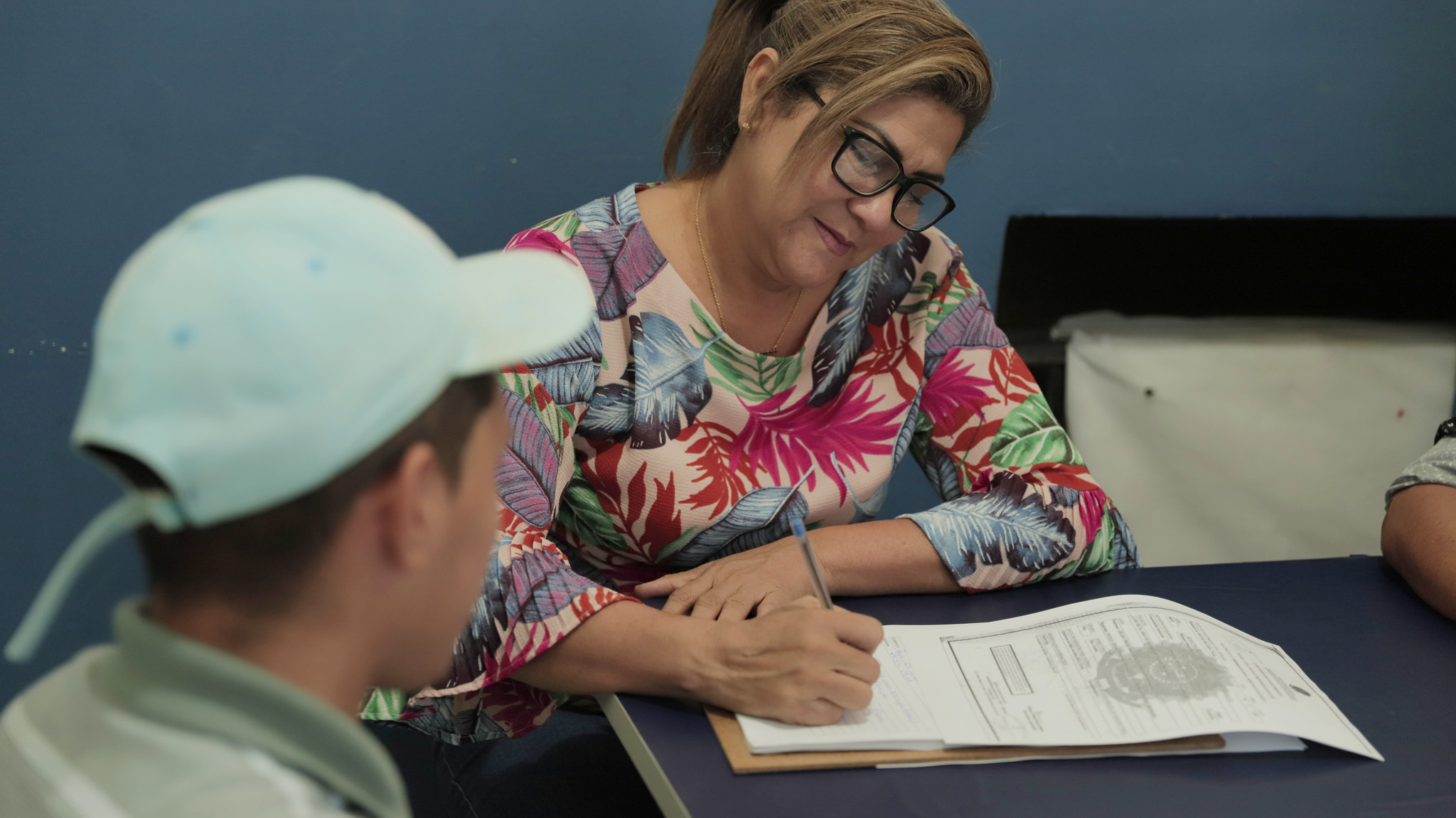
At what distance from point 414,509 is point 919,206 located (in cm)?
96

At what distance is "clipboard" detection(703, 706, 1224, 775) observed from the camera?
39.6 inches

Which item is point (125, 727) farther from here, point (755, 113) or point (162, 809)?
point (755, 113)

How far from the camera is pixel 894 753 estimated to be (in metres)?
1.03

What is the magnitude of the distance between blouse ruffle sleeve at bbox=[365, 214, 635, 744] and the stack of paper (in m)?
0.26

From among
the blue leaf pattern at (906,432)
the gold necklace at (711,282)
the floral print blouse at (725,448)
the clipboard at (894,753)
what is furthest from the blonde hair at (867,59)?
the clipboard at (894,753)

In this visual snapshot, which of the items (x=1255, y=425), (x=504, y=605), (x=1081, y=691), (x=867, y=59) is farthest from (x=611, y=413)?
(x=1255, y=425)

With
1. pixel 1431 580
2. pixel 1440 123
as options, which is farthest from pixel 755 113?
pixel 1440 123

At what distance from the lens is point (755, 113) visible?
4.87 ft

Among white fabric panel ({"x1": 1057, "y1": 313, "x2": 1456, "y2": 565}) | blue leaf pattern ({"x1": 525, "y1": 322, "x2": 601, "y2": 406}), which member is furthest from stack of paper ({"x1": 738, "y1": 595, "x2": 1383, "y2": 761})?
white fabric panel ({"x1": 1057, "y1": 313, "x2": 1456, "y2": 565})

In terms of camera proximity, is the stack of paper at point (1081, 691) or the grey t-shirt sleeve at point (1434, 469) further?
the grey t-shirt sleeve at point (1434, 469)

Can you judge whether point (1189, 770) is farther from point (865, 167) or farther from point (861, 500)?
point (865, 167)

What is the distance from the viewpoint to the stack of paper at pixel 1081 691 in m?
1.05

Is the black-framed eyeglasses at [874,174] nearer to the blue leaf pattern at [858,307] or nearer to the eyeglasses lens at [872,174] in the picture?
the eyeglasses lens at [872,174]

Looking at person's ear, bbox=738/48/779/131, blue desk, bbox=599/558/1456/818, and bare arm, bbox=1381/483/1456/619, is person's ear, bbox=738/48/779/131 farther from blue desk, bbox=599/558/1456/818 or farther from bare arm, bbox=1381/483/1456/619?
bare arm, bbox=1381/483/1456/619
